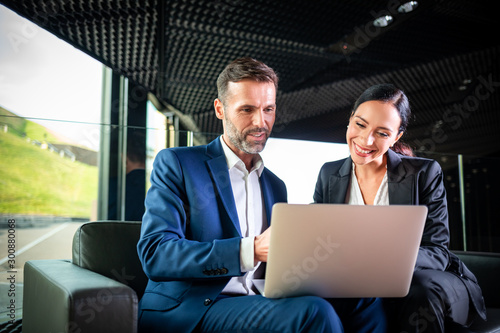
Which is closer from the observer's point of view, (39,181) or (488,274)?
(488,274)

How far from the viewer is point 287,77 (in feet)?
15.6

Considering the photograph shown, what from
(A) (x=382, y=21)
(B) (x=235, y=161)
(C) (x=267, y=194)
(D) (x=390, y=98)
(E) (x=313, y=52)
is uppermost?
(A) (x=382, y=21)

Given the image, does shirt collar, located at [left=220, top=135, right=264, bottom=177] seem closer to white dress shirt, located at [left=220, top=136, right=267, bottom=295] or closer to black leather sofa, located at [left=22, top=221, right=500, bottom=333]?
white dress shirt, located at [left=220, top=136, right=267, bottom=295]

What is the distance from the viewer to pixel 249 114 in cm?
145

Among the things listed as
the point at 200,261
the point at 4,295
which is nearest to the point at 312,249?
the point at 200,261

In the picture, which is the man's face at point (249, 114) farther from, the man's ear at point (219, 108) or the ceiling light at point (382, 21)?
the ceiling light at point (382, 21)

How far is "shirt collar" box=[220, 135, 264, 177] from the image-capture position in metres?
1.46

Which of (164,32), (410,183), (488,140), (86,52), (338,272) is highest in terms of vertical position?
(164,32)

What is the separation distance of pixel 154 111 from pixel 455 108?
13.0 feet

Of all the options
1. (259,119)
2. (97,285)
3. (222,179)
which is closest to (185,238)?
(222,179)

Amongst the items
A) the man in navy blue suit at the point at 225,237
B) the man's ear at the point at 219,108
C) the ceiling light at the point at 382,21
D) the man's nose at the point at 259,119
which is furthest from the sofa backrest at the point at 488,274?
the ceiling light at the point at 382,21

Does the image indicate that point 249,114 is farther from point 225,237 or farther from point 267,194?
point 225,237

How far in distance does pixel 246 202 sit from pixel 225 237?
17cm

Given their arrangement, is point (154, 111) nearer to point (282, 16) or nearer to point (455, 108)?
point (282, 16)
